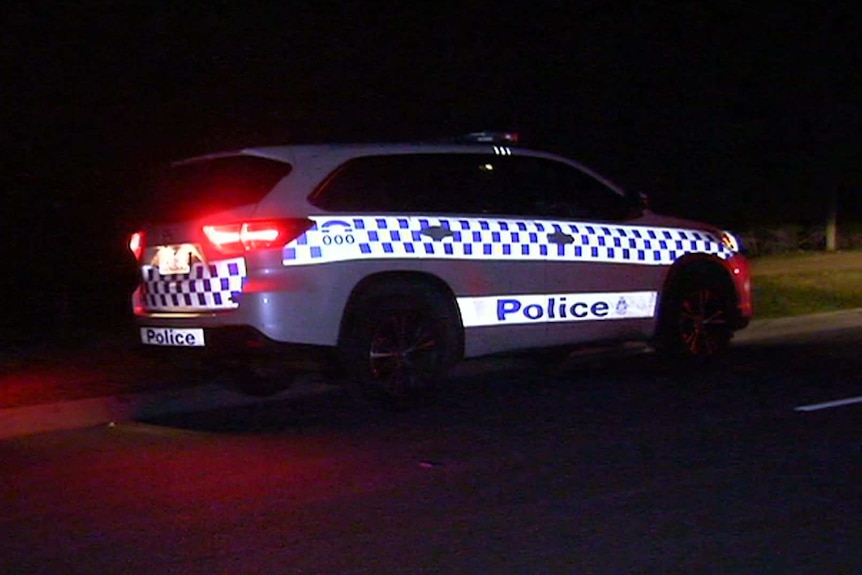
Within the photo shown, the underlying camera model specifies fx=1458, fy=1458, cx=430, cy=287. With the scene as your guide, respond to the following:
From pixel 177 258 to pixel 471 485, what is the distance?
289 centimetres

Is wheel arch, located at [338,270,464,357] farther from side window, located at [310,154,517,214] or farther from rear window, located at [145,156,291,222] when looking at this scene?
rear window, located at [145,156,291,222]

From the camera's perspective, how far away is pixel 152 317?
31.2 ft

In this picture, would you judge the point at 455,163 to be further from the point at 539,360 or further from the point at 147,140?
the point at 147,140

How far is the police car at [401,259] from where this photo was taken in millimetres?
9016

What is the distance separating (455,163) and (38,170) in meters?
5.40

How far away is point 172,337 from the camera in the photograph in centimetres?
933

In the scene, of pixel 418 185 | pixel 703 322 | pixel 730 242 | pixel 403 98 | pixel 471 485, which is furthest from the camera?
pixel 403 98

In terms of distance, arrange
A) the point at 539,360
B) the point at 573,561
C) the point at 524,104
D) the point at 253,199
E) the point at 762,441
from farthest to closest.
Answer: the point at 524,104, the point at 539,360, the point at 253,199, the point at 762,441, the point at 573,561

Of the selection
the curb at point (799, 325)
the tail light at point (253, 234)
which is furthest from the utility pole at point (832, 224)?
the tail light at point (253, 234)

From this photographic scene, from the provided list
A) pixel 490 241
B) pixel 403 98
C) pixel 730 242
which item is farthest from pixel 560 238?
pixel 403 98

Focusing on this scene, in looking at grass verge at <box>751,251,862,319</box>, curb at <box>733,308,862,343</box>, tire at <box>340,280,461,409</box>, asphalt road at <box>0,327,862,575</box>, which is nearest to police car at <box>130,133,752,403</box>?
tire at <box>340,280,461,409</box>

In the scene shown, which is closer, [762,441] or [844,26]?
[762,441]

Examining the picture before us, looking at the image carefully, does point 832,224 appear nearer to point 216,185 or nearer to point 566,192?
point 566,192

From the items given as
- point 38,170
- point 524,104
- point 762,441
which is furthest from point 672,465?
point 524,104
